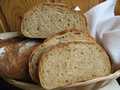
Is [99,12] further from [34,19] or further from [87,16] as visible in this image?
[34,19]

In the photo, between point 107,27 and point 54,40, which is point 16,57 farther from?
point 107,27

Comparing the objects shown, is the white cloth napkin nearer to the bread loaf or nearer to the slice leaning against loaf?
the slice leaning against loaf

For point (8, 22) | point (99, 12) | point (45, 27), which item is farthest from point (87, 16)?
point (8, 22)

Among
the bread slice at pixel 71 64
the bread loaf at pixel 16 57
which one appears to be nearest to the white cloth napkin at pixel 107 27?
the bread slice at pixel 71 64

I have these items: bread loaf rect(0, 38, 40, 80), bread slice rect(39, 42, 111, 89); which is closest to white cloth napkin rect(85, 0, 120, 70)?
bread slice rect(39, 42, 111, 89)

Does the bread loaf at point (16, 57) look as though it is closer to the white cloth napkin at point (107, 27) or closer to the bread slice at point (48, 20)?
the bread slice at point (48, 20)

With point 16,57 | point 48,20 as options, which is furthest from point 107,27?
point 16,57
